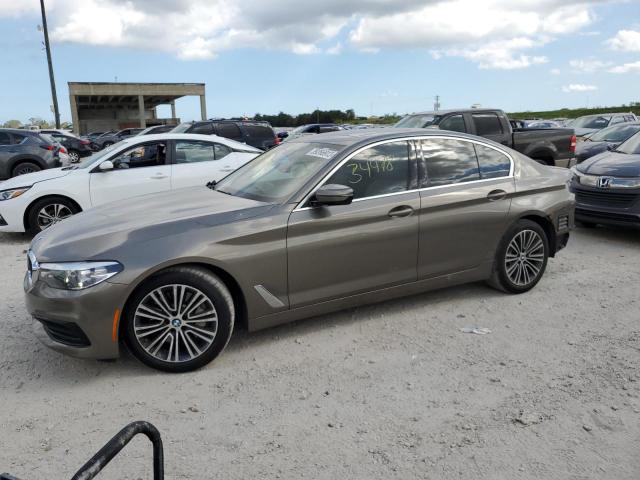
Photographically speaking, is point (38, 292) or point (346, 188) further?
point (346, 188)

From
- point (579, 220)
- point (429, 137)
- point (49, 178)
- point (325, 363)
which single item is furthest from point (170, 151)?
point (579, 220)

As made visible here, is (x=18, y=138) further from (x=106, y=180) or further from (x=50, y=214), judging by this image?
(x=106, y=180)

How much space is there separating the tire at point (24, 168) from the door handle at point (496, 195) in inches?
512

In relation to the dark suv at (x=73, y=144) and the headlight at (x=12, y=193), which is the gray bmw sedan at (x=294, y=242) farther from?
the dark suv at (x=73, y=144)

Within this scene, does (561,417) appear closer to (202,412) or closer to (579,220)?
(202,412)

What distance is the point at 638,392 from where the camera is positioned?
3.47m

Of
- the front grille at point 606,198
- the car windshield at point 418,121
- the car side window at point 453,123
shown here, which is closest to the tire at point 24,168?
the car windshield at point 418,121

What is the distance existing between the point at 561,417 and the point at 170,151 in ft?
22.0

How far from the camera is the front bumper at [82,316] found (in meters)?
3.49

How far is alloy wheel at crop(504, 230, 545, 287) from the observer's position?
513 centimetres

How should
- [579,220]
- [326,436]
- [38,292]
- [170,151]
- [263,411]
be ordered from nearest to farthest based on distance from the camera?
[326,436] → [263,411] → [38,292] → [579,220] → [170,151]

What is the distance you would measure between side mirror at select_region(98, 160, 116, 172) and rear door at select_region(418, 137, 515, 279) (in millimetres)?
4940

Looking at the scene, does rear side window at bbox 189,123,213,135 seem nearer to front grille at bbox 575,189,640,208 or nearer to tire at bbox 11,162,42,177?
tire at bbox 11,162,42,177

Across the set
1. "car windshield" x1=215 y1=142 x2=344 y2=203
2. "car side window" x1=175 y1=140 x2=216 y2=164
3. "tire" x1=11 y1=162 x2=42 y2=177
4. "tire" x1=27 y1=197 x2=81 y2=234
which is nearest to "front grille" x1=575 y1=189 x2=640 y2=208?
"car windshield" x1=215 y1=142 x2=344 y2=203
